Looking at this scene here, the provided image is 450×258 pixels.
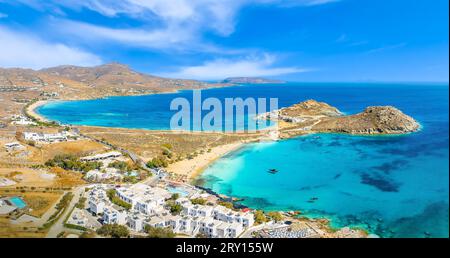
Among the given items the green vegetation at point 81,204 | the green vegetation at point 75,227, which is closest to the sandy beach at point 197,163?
the green vegetation at point 81,204

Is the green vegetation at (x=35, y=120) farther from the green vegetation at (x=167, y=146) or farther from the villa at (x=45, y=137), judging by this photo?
the green vegetation at (x=167, y=146)

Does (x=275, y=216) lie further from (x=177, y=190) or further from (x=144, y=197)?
(x=144, y=197)

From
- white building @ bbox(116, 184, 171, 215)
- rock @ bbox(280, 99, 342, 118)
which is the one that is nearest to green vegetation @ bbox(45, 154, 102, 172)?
white building @ bbox(116, 184, 171, 215)

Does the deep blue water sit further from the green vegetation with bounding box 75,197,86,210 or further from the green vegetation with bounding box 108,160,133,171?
the green vegetation with bounding box 75,197,86,210

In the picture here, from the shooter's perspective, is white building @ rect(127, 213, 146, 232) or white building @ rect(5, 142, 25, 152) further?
white building @ rect(5, 142, 25, 152)

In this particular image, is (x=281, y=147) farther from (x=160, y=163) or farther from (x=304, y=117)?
(x=304, y=117)

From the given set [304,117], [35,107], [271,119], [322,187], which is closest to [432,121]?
[304,117]

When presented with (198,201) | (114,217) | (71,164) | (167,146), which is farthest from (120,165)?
(114,217)
